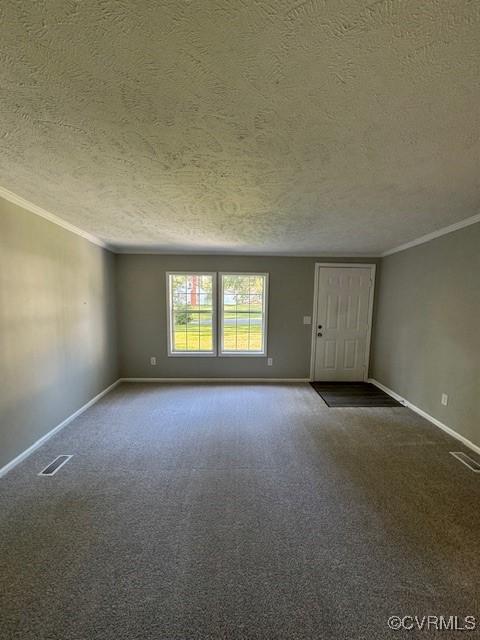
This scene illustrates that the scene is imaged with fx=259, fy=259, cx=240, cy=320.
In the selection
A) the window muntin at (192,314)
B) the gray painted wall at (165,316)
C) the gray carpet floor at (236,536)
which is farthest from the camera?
the window muntin at (192,314)

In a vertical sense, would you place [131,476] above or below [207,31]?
below

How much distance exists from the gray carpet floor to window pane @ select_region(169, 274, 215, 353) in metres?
1.96

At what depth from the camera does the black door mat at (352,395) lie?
12.5 ft

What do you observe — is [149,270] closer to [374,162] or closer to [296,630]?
[374,162]

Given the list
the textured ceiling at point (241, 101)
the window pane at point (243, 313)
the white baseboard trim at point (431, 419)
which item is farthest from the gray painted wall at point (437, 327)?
the window pane at point (243, 313)

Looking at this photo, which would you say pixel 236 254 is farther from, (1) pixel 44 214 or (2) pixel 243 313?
(1) pixel 44 214

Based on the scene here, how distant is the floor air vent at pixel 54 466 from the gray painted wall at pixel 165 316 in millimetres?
2249

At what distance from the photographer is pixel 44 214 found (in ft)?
8.61

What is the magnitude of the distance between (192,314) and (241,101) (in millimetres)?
3770

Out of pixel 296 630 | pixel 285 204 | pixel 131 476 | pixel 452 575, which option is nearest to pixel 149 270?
pixel 285 204

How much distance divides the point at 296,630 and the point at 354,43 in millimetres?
2382

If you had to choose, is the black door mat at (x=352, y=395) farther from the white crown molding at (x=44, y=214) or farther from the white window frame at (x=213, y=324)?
the white crown molding at (x=44, y=214)

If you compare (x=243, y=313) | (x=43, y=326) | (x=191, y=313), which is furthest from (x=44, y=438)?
(x=243, y=313)

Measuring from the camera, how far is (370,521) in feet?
5.82
